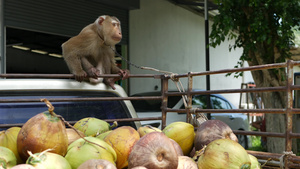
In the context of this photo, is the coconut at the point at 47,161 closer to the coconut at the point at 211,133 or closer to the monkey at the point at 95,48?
the coconut at the point at 211,133

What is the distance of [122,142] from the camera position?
163cm

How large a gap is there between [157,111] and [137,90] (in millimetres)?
3634

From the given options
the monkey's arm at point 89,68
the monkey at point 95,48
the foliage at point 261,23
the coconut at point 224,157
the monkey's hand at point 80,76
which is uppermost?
the foliage at point 261,23

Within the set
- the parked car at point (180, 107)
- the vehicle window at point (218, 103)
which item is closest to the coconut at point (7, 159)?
the parked car at point (180, 107)

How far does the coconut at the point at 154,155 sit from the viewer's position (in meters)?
1.36

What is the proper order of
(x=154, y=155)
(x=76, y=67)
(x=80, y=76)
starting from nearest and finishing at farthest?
(x=154, y=155) → (x=80, y=76) → (x=76, y=67)

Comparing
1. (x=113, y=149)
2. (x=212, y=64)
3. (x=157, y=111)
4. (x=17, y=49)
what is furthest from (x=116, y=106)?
(x=17, y=49)

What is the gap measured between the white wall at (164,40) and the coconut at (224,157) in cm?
807

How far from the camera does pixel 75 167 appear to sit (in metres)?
1.42

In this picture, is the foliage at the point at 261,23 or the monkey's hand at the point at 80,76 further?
the foliage at the point at 261,23

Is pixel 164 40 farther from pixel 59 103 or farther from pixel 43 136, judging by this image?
pixel 43 136

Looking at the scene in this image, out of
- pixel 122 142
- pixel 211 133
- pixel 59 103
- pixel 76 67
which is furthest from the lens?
pixel 76 67

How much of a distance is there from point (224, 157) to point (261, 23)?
13.9 ft

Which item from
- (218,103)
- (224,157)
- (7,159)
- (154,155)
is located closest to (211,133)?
(224,157)
